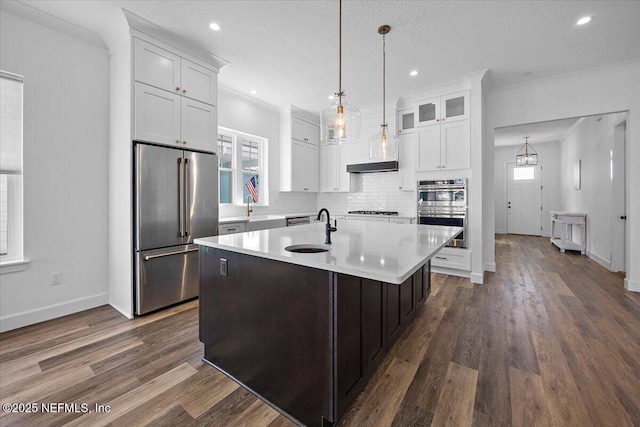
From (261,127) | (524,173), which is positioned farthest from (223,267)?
(524,173)

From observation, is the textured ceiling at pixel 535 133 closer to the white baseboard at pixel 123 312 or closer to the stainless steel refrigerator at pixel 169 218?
the stainless steel refrigerator at pixel 169 218

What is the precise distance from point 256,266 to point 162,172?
6.51ft

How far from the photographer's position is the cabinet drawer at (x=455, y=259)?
417 centimetres

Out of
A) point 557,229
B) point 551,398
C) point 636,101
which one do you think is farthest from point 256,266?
point 557,229

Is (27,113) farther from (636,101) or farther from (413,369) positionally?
(636,101)

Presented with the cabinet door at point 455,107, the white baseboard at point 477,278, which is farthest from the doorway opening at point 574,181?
the white baseboard at point 477,278

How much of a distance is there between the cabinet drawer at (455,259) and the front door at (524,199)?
22.3 feet

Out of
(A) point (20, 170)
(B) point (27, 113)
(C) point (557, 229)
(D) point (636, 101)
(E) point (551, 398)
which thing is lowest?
(E) point (551, 398)

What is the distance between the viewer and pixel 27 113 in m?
2.64

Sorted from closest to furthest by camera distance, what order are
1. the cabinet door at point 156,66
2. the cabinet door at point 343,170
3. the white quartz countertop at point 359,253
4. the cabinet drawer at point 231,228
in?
the white quartz countertop at point 359,253 → the cabinet door at point 156,66 → the cabinet drawer at point 231,228 → the cabinet door at point 343,170

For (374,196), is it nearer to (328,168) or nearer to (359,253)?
(328,168)

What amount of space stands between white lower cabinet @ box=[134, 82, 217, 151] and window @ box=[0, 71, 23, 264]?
40.4 inches

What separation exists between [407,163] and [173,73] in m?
3.74

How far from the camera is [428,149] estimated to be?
4.54 meters
